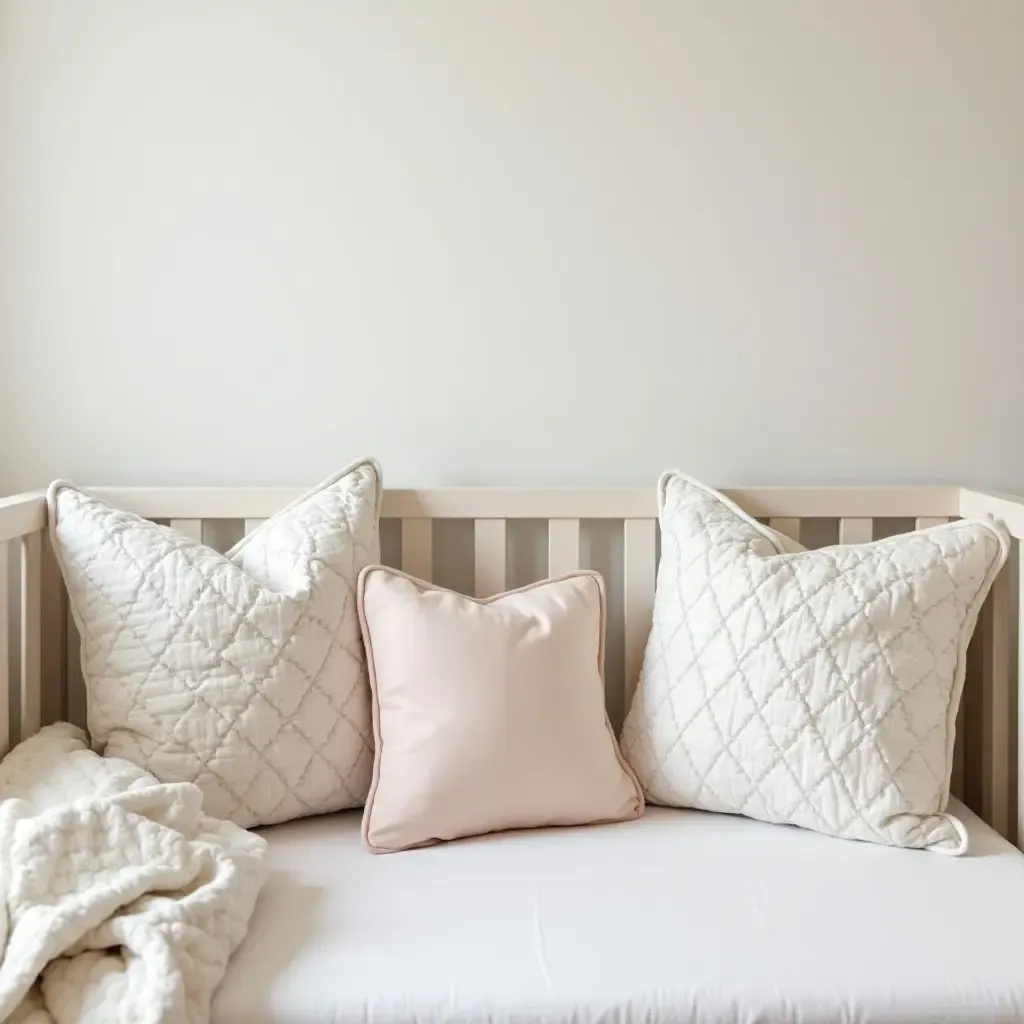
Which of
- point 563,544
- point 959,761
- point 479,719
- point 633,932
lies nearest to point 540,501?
point 563,544

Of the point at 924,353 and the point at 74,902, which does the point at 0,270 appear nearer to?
the point at 74,902

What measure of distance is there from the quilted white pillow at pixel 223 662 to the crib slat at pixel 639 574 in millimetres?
392

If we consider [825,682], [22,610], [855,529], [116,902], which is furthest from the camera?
[855,529]

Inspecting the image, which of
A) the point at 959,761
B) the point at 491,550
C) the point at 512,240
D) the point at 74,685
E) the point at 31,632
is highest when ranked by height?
the point at 512,240

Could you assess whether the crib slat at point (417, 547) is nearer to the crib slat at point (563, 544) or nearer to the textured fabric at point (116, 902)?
the crib slat at point (563, 544)

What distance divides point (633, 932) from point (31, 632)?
2.93 feet

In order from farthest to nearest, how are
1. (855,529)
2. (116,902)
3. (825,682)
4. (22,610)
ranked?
(855,529) < (22,610) < (825,682) < (116,902)

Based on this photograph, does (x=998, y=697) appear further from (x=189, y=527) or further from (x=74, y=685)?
(x=74, y=685)

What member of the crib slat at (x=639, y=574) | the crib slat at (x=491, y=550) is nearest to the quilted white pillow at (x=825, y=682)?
the crib slat at (x=639, y=574)

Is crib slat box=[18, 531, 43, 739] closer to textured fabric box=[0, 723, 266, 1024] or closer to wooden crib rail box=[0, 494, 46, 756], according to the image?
wooden crib rail box=[0, 494, 46, 756]

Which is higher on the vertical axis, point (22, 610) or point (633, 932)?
point (22, 610)

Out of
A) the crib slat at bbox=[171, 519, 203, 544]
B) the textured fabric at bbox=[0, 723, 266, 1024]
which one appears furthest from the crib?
the textured fabric at bbox=[0, 723, 266, 1024]

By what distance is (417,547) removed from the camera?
157cm

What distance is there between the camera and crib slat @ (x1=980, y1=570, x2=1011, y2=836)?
1.48 metres
